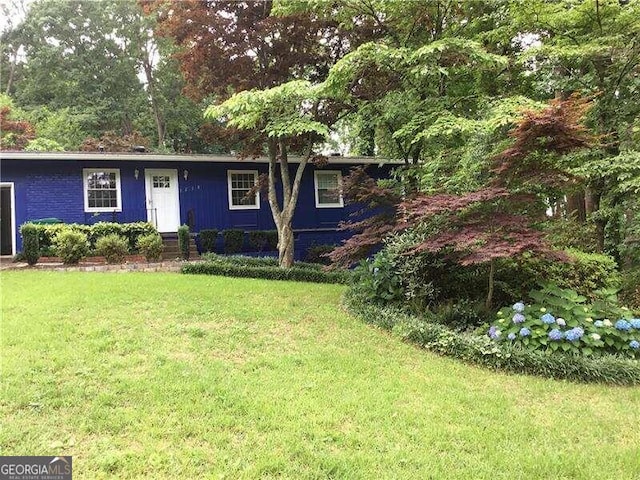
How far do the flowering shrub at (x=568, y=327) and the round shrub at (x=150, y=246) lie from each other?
26.5ft

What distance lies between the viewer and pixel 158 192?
514 inches

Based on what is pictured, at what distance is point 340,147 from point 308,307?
65.3 ft

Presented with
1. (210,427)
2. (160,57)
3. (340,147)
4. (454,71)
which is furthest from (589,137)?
(160,57)

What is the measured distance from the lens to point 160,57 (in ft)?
85.7

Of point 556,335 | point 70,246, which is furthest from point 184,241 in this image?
point 556,335

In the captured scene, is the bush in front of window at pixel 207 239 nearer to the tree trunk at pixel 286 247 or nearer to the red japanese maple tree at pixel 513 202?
the tree trunk at pixel 286 247

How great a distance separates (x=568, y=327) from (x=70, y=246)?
9410 millimetres

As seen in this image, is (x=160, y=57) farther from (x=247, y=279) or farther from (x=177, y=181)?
(x=247, y=279)

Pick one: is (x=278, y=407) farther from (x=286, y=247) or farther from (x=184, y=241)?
(x=184, y=241)

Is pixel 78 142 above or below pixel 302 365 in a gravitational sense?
above

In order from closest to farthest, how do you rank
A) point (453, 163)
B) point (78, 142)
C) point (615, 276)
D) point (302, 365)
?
point (302, 365) < point (615, 276) < point (453, 163) < point (78, 142)

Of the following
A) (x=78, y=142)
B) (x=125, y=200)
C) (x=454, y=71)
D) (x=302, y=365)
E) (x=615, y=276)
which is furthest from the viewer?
(x=78, y=142)

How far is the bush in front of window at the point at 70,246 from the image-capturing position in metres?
9.55

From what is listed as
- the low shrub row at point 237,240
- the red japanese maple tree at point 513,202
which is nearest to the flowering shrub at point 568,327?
the red japanese maple tree at point 513,202
